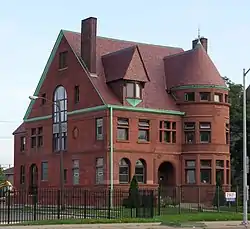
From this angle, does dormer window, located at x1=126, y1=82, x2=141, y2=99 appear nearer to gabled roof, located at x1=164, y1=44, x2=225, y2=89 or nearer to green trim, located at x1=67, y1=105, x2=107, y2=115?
green trim, located at x1=67, y1=105, x2=107, y2=115

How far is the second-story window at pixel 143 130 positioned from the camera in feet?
190

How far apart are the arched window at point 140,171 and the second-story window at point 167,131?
122 inches

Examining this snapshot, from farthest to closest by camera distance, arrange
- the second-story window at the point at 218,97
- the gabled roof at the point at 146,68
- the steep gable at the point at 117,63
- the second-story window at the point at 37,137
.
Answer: the second-story window at the point at 37,137 → the second-story window at the point at 218,97 → the gabled roof at the point at 146,68 → the steep gable at the point at 117,63

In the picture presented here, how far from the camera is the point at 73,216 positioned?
38.9m

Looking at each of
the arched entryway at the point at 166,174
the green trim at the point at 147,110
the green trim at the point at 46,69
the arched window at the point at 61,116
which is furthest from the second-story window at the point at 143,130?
the green trim at the point at 46,69

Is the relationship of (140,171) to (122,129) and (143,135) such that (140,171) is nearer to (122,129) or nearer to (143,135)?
(143,135)

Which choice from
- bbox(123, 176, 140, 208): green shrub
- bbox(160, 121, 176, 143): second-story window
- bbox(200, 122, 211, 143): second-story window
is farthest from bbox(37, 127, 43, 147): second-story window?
bbox(200, 122, 211, 143): second-story window

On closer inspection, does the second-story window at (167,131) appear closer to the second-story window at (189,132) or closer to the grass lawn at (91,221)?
the second-story window at (189,132)

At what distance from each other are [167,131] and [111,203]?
11.8 m

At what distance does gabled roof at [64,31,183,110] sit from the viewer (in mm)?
58406

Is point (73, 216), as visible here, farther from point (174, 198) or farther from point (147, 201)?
point (174, 198)

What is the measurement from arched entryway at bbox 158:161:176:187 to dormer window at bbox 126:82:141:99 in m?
7.27

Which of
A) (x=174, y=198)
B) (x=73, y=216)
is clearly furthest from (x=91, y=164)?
(x=73, y=216)

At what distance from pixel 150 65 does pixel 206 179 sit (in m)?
12.9
